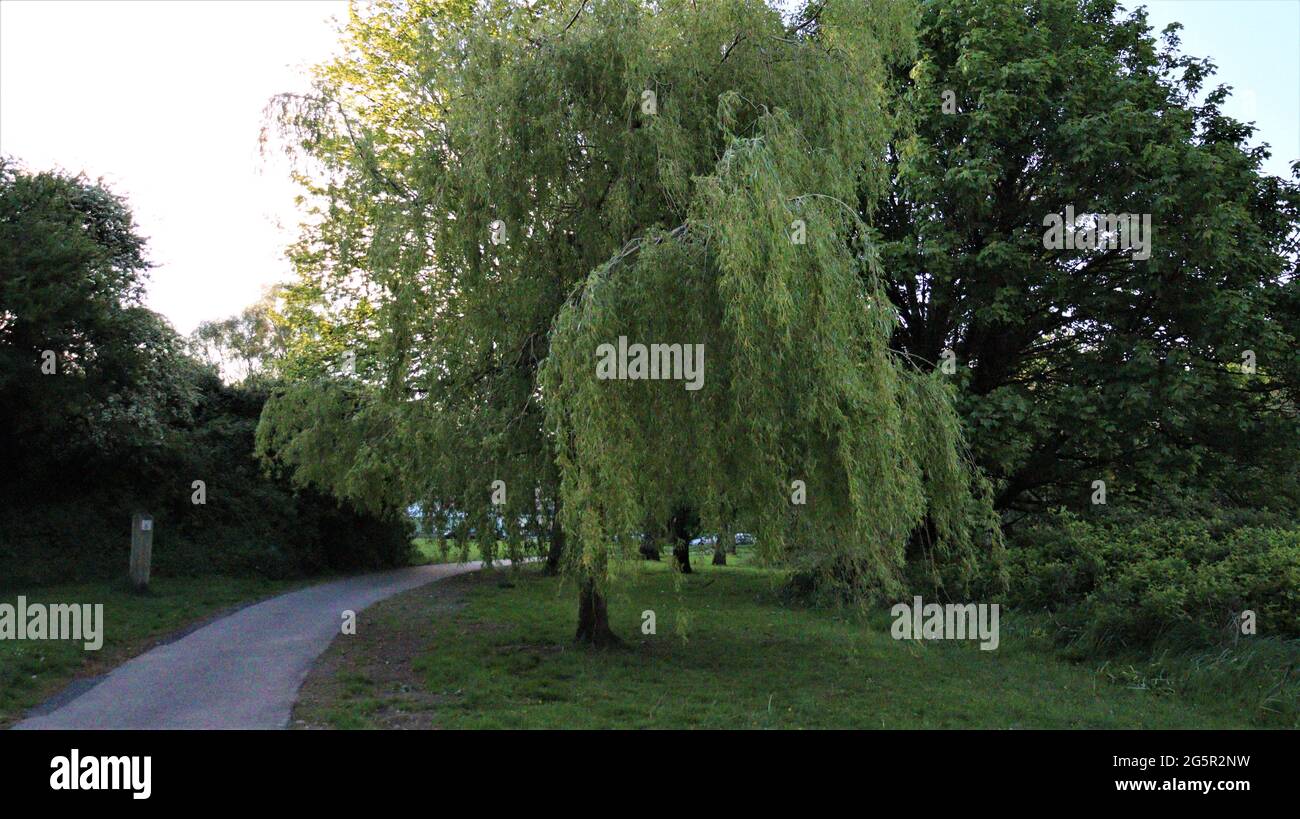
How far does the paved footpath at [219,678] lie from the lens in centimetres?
731

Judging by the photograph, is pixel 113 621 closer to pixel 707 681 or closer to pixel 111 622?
pixel 111 622

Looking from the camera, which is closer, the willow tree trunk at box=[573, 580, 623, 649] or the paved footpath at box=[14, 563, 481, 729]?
the paved footpath at box=[14, 563, 481, 729]

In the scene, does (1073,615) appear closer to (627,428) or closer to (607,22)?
(627,428)

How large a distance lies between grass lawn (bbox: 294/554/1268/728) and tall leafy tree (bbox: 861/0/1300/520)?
162 inches

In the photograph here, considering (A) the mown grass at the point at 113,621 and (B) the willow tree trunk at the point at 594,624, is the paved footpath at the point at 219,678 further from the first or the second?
(B) the willow tree trunk at the point at 594,624

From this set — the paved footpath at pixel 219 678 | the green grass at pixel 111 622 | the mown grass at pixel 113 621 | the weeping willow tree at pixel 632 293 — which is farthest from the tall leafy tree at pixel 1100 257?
the green grass at pixel 111 622

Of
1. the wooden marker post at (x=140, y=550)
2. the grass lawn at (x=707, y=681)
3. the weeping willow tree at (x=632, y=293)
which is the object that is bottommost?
the grass lawn at (x=707, y=681)

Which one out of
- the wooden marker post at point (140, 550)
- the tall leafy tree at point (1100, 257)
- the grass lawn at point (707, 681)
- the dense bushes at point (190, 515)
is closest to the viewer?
the grass lawn at point (707, 681)

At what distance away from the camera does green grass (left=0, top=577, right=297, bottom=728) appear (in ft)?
28.0

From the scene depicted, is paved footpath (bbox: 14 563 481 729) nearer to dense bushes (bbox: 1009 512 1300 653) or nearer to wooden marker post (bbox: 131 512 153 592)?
wooden marker post (bbox: 131 512 153 592)

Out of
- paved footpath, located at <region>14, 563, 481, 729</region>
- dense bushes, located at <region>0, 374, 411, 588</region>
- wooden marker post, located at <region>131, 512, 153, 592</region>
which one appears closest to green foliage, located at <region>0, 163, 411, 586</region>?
dense bushes, located at <region>0, 374, 411, 588</region>

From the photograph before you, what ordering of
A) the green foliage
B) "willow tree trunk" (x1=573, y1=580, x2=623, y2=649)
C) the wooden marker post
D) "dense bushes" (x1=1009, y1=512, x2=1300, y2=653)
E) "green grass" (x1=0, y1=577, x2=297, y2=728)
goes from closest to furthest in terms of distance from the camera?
"green grass" (x1=0, y1=577, x2=297, y2=728), "dense bushes" (x1=1009, y1=512, x2=1300, y2=653), "willow tree trunk" (x1=573, y1=580, x2=623, y2=649), the green foliage, the wooden marker post

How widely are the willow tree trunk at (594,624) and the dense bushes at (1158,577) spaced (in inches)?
239

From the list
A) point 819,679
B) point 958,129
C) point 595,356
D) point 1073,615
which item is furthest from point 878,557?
point 958,129
